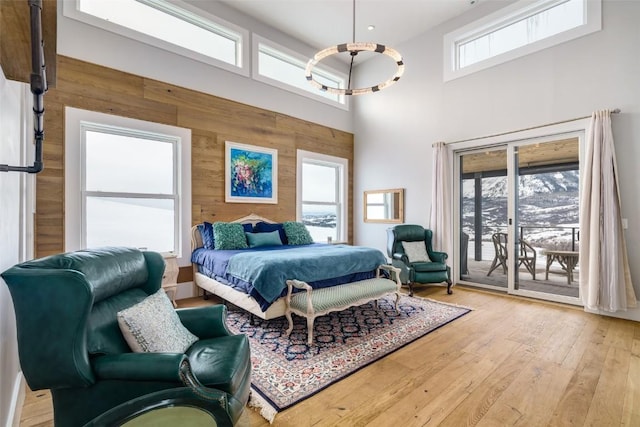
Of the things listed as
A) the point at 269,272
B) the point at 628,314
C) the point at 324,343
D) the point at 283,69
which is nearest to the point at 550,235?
the point at 628,314

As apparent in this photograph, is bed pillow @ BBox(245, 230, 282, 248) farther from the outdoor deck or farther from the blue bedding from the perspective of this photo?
the outdoor deck

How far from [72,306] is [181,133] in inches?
141

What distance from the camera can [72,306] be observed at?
124 cm

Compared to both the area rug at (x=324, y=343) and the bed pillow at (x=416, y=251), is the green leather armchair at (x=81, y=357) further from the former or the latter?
the bed pillow at (x=416, y=251)

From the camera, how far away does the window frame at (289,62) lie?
509 cm

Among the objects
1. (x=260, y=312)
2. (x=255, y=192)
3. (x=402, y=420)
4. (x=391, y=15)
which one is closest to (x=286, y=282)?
(x=260, y=312)

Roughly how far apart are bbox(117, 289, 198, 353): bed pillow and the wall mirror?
15.4 feet

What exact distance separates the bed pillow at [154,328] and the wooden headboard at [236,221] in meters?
2.72

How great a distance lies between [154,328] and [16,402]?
107cm

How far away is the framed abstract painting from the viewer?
15.8 feet

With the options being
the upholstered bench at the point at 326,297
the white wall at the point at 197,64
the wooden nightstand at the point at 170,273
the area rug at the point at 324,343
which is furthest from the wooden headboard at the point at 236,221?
the upholstered bench at the point at 326,297

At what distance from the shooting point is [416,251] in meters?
4.95

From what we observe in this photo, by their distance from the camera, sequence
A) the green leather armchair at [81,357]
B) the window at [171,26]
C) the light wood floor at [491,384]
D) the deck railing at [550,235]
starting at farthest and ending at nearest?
the deck railing at [550,235], the window at [171,26], the light wood floor at [491,384], the green leather armchair at [81,357]

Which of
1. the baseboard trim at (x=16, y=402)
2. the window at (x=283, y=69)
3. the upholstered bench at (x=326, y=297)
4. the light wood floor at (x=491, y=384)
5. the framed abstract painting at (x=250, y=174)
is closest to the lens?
the baseboard trim at (x=16, y=402)
